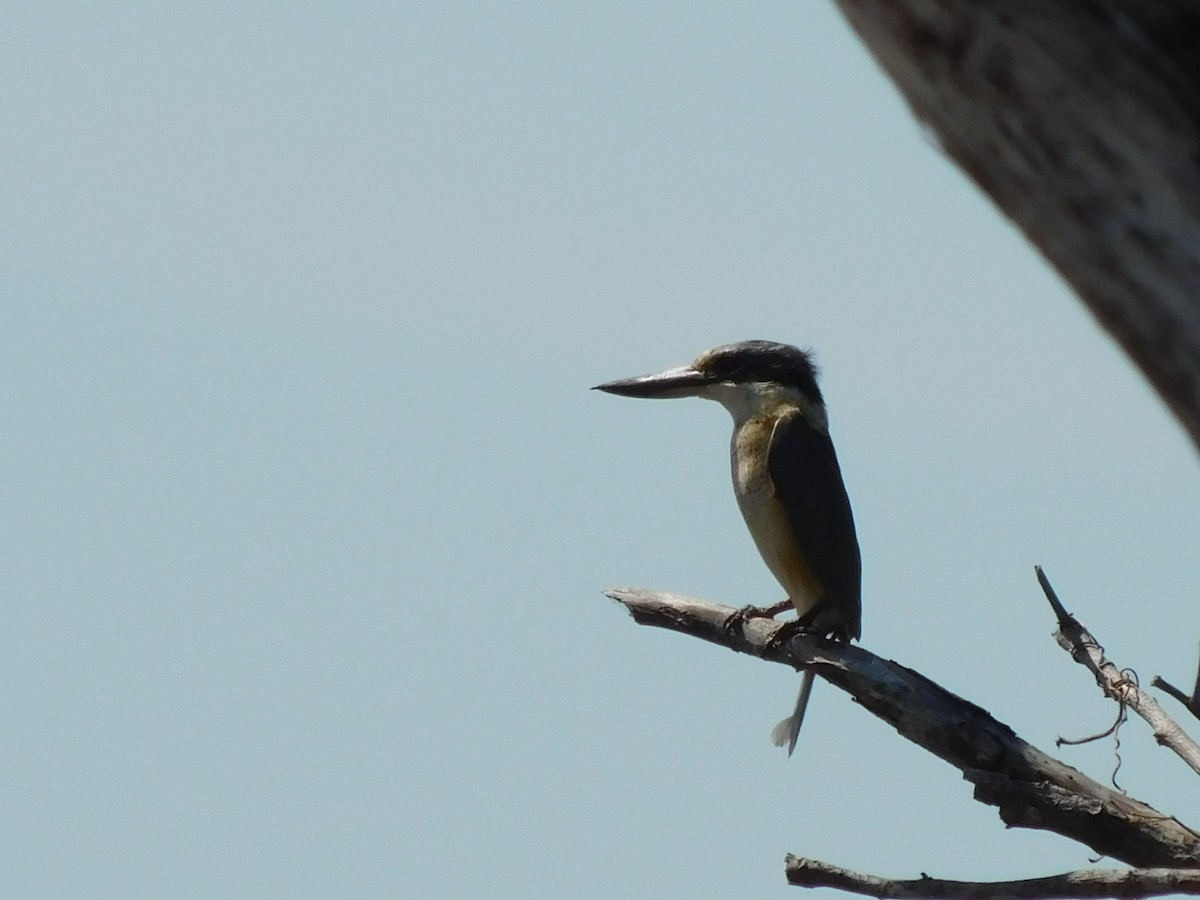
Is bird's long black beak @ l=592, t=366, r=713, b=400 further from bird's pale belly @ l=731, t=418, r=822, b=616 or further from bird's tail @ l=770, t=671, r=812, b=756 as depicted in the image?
bird's tail @ l=770, t=671, r=812, b=756

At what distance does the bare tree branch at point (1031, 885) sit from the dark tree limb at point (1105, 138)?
2254 millimetres

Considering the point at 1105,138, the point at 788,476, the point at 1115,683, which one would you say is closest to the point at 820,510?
the point at 788,476

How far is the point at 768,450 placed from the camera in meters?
7.12

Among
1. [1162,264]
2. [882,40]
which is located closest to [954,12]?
[882,40]

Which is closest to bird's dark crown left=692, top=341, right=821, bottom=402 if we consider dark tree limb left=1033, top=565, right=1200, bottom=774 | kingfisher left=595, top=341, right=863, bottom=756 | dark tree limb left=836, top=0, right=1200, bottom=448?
kingfisher left=595, top=341, right=863, bottom=756

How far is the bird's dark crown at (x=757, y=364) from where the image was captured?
7402 mm

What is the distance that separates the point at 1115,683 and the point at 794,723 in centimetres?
240

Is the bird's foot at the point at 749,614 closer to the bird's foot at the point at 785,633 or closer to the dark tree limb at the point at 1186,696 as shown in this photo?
the bird's foot at the point at 785,633

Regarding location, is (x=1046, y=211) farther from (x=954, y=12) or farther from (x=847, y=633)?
(x=847, y=633)

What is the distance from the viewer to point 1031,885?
12.7ft

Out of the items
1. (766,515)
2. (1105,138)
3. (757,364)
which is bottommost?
(1105,138)

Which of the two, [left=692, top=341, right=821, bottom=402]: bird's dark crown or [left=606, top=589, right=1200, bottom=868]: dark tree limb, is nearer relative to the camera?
[left=606, top=589, right=1200, bottom=868]: dark tree limb

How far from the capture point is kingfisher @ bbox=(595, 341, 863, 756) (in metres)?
6.86

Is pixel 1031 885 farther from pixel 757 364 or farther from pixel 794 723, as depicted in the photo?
pixel 757 364
